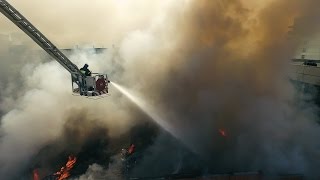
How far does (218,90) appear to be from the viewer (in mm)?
18484

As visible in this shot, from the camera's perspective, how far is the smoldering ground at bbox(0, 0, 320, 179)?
1750 centimetres

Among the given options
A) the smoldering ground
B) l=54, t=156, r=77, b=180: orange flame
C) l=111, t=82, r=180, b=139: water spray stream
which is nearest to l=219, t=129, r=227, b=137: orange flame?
the smoldering ground

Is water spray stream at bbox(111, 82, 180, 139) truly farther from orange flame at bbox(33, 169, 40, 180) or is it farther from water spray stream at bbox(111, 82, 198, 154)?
orange flame at bbox(33, 169, 40, 180)

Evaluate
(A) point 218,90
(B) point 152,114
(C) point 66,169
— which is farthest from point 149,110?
(C) point 66,169

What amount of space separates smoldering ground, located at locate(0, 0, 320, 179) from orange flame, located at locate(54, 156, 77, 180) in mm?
1825

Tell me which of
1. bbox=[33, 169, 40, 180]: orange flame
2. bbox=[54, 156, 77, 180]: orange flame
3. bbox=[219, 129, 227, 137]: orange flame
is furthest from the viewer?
bbox=[219, 129, 227, 137]: orange flame

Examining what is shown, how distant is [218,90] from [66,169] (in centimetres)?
1010

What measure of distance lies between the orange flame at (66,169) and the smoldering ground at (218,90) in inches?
71.9

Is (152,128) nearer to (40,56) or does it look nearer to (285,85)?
(285,85)

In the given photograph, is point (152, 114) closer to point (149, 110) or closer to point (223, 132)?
point (149, 110)

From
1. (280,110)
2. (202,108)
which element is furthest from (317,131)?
(202,108)

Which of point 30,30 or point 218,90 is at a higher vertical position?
point 30,30

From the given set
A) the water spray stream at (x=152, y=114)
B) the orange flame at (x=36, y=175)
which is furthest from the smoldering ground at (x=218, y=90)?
the orange flame at (x=36, y=175)

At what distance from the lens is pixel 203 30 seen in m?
17.9
